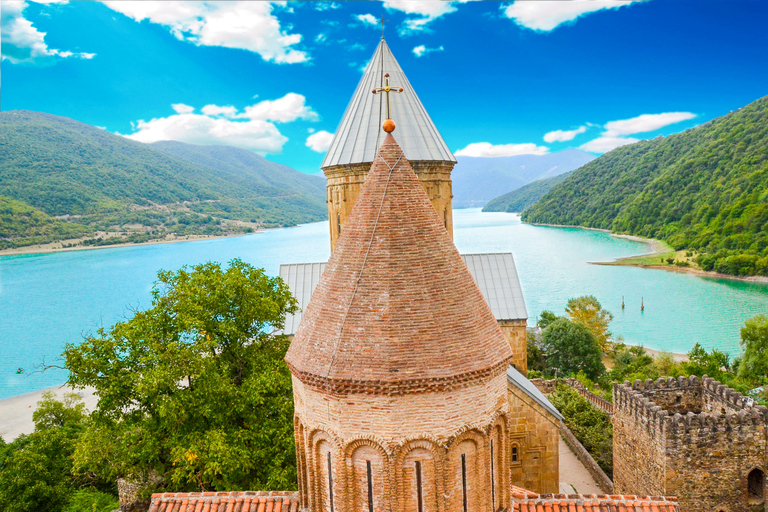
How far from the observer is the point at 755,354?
2575cm

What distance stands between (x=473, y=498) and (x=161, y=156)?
619 ft

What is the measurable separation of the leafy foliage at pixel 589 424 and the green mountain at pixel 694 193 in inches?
1768

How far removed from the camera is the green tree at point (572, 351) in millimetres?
29531

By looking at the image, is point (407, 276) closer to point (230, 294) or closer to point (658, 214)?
point (230, 294)

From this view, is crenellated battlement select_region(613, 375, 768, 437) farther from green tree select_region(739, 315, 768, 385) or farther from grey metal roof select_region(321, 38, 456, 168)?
green tree select_region(739, 315, 768, 385)

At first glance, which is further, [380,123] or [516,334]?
[380,123]

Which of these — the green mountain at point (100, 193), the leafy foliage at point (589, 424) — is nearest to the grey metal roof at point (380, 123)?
the leafy foliage at point (589, 424)

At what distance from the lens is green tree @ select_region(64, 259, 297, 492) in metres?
10.3

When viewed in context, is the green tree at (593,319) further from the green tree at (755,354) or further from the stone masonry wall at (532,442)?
the stone masonry wall at (532,442)

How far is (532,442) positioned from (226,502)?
8.29 metres

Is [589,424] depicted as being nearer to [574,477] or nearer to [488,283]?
[574,477]

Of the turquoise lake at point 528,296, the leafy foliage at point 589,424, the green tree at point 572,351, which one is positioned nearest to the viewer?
the leafy foliage at point 589,424

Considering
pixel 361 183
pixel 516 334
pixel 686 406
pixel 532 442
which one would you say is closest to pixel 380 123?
pixel 361 183

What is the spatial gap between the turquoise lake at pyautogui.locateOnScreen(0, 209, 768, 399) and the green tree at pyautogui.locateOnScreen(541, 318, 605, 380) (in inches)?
429
